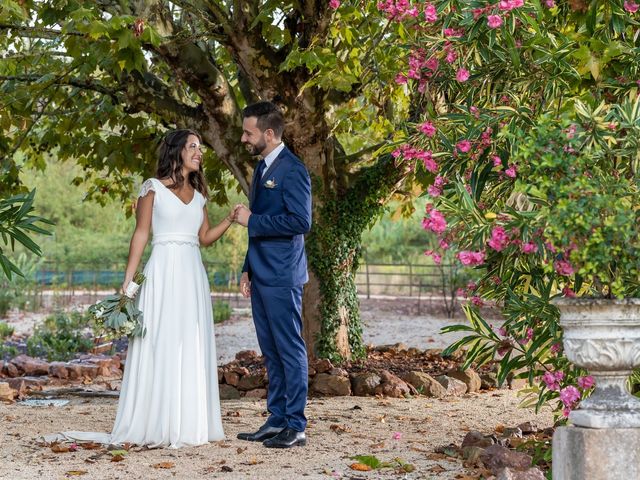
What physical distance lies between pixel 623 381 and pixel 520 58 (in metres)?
1.81

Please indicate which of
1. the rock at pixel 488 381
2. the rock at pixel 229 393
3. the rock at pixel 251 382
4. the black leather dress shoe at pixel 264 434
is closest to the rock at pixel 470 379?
the rock at pixel 488 381

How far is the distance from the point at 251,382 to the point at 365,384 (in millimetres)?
1052

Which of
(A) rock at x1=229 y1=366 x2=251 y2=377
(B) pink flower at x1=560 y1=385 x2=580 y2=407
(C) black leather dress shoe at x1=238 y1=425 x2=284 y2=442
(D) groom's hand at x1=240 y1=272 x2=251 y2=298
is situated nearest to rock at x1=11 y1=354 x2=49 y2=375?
(A) rock at x1=229 y1=366 x2=251 y2=377

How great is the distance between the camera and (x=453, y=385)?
29.1ft

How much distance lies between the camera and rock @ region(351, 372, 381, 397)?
8.54 meters

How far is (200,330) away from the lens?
6.04 metres

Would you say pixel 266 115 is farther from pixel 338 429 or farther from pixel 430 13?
pixel 338 429

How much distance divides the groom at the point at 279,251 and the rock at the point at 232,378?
3022 mm

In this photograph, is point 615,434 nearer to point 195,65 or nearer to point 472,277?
point 195,65

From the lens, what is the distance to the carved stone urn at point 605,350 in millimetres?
4102

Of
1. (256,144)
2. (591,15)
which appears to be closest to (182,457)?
(256,144)

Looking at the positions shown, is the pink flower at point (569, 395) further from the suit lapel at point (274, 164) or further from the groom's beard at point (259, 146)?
the groom's beard at point (259, 146)

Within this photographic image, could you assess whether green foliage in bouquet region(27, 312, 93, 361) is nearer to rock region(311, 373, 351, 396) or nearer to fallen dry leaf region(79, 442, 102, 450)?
rock region(311, 373, 351, 396)

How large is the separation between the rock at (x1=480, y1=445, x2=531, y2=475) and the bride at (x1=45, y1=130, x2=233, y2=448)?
Answer: 1715 mm
